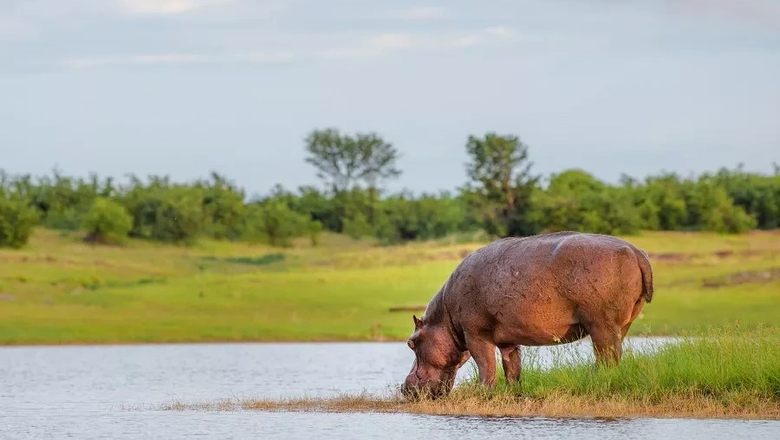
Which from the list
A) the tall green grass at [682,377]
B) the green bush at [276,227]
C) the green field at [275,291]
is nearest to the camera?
the tall green grass at [682,377]

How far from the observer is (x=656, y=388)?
1695cm

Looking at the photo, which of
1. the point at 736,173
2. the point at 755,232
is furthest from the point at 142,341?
the point at 736,173

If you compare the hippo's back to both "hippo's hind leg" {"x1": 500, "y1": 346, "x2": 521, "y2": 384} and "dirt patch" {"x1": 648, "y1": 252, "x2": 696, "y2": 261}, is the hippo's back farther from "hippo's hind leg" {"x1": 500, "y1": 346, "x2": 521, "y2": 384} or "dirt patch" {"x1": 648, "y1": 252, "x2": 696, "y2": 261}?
"dirt patch" {"x1": 648, "y1": 252, "x2": 696, "y2": 261}

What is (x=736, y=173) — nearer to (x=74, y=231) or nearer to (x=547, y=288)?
(x=74, y=231)

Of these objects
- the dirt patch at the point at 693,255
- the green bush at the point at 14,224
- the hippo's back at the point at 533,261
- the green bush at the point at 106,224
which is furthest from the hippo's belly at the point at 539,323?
the green bush at the point at 106,224

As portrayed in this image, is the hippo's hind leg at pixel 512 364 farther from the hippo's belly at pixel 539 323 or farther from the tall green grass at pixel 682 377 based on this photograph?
the hippo's belly at pixel 539 323

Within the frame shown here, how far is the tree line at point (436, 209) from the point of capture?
7250 centimetres

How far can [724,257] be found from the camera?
59969 mm

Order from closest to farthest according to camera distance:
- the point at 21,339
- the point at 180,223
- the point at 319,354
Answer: the point at 319,354 → the point at 21,339 → the point at 180,223

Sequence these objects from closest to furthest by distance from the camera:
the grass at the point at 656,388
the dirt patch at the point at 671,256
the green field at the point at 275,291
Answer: the grass at the point at 656,388, the green field at the point at 275,291, the dirt patch at the point at 671,256

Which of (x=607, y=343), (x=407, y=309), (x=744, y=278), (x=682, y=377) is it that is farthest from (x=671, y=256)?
(x=607, y=343)

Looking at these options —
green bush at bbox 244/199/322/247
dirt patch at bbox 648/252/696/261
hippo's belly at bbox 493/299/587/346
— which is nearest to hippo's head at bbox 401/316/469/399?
hippo's belly at bbox 493/299/587/346

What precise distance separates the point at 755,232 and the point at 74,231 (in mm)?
37711

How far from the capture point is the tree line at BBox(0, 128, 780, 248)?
2854 inches
